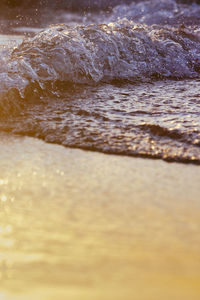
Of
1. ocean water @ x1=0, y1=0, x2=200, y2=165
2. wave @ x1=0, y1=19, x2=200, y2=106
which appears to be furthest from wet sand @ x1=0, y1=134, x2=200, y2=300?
wave @ x1=0, y1=19, x2=200, y2=106

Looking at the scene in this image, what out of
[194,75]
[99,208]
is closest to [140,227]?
[99,208]

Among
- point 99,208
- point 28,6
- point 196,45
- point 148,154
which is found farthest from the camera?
point 28,6

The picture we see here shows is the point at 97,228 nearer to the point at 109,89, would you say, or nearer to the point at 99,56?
the point at 109,89

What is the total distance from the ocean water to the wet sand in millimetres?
222

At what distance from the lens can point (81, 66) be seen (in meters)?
3.35

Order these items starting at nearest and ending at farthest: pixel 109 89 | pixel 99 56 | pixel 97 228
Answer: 1. pixel 97 228
2. pixel 109 89
3. pixel 99 56

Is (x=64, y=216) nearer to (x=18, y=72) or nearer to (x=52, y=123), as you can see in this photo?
(x=52, y=123)

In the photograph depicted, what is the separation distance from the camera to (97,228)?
1.19 m

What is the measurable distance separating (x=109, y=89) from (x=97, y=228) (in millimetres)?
1896

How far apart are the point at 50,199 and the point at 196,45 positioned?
3.49 meters

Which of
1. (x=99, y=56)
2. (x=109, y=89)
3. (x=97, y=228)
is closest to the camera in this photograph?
(x=97, y=228)

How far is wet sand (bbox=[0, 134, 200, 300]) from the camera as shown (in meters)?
0.95

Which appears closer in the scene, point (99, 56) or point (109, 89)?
point (109, 89)

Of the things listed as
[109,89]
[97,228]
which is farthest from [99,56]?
[97,228]
